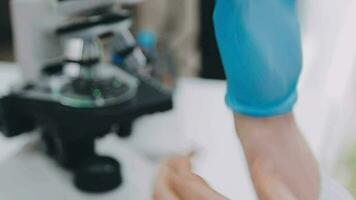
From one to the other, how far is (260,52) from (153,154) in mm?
419

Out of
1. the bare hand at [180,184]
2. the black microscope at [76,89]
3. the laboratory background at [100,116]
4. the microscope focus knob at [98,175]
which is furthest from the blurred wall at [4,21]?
the bare hand at [180,184]

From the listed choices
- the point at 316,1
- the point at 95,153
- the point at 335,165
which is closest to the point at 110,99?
the point at 95,153

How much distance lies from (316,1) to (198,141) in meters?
0.70

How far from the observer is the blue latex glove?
0.47 metres

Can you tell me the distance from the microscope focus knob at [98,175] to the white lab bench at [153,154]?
0.04ft

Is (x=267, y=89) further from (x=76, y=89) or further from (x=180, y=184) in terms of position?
(x=76, y=89)

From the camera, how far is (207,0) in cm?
156

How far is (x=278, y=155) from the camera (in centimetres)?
50

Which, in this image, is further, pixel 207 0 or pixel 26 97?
pixel 207 0

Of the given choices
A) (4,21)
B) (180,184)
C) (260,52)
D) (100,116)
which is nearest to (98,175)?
(100,116)

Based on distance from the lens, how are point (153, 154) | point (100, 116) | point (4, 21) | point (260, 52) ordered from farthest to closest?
point (4, 21), point (153, 154), point (100, 116), point (260, 52)

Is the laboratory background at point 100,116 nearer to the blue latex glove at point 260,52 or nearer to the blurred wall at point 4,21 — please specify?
the blue latex glove at point 260,52

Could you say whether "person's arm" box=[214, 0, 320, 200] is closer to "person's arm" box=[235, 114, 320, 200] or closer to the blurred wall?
"person's arm" box=[235, 114, 320, 200]

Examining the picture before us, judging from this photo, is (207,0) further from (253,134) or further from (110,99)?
(253,134)
